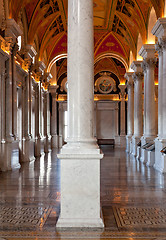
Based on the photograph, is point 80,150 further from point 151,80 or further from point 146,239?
point 151,80

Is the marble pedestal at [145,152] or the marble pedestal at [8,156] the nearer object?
the marble pedestal at [8,156]

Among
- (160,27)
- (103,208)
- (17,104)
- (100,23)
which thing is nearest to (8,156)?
(17,104)

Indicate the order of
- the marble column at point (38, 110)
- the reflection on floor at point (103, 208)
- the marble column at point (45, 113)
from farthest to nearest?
1. the marble column at point (45, 113)
2. the marble column at point (38, 110)
3. the reflection on floor at point (103, 208)

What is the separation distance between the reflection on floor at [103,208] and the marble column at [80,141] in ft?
1.16

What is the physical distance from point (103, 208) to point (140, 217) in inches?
35.0

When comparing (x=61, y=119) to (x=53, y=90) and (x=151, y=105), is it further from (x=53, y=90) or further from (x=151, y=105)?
(x=151, y=105)

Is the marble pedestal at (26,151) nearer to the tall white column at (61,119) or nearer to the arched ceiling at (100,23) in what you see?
the arched ceiling at (100,23)

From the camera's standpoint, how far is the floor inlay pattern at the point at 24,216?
4977mm

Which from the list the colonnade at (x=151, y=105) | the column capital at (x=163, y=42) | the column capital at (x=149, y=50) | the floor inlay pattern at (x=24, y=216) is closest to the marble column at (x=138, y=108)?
the colonnade at (x=151, y=105)

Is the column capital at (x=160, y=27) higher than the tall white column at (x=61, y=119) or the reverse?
higher

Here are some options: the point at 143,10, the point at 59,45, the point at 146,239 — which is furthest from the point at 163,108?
the point at 59,45

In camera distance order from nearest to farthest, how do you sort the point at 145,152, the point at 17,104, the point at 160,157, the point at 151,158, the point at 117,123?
the point at 160,157, the point at 151,158, the point at 145,152, the point at 17,104, the point at 117,123

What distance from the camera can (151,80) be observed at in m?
14.8

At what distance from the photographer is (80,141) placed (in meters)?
5.04
